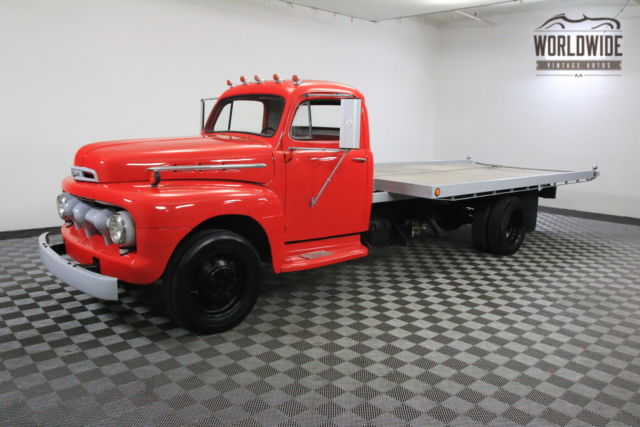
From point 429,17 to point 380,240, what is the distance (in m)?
6.98

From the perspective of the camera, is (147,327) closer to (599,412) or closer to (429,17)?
(599,412)

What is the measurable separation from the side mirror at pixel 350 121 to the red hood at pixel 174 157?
0.58 metres

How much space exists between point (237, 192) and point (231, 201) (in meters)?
0.10

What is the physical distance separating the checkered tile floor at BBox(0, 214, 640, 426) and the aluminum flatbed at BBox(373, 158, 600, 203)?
82 cm

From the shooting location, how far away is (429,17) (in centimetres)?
1012

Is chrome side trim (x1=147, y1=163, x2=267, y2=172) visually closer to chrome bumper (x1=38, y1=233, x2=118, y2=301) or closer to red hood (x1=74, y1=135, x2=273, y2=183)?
red hood (x1=74, y1=135, x2=273, y2=183)

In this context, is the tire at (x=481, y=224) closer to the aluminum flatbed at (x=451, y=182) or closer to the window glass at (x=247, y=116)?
the aluminum flatbed at (x=451, y=182)

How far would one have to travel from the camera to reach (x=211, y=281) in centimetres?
332

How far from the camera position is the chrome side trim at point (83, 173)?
3446mm

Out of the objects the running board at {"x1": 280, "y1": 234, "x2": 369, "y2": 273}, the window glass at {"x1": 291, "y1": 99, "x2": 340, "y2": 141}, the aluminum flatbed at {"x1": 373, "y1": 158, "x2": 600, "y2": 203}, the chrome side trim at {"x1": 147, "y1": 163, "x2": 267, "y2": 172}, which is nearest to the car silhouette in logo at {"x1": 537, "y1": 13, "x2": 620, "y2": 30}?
the aluminum flatbed at {"x1": 373, "y1": 158, "x2": 600, "y2": 203}

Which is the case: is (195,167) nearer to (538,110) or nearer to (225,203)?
(225,203)

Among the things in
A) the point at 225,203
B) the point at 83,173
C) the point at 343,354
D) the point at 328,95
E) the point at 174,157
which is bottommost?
the point at 343,354

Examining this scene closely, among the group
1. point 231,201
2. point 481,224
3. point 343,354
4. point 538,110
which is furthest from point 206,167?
point 538,110

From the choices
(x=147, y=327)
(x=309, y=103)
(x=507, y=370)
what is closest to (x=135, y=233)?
(x=147, y=327)
